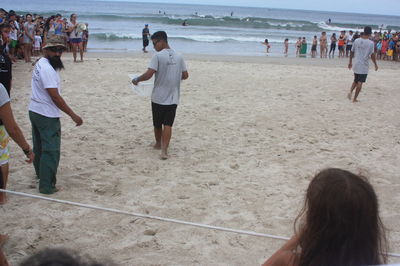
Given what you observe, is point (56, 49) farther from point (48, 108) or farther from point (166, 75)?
point (166, 75)

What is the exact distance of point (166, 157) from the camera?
542 cm

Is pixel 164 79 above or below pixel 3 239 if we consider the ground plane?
above

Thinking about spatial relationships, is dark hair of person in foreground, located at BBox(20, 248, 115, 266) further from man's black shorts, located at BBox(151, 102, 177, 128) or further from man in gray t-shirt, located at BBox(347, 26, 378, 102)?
man in gray t-shirt, located at BBox(347, 26, 378, 102)

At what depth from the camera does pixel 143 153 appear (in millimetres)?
5617

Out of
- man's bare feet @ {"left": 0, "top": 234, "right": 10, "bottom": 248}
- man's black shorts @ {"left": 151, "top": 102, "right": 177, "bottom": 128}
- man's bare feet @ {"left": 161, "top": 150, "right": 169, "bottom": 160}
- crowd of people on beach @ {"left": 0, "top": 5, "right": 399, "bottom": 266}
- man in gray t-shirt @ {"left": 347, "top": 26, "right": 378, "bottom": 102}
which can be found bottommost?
man's bare feet @ {"left": 0, "top": 234, "right": 10, "bottom": 248}

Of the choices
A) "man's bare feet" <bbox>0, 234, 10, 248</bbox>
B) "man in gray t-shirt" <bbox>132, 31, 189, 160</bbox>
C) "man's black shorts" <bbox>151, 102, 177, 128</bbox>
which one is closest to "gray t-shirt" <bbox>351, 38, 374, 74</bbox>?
"man in gray t-shirt" <bbox>132, 31, 189, 160</bbox>

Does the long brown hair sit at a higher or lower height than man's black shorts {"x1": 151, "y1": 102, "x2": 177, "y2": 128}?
higher

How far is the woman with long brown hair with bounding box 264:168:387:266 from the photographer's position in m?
1.50

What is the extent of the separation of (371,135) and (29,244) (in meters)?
5.58

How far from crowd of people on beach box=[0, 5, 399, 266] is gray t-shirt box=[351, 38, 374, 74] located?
0.19 ft

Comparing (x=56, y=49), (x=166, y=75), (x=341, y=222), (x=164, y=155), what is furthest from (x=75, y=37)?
(x=341, y=222)

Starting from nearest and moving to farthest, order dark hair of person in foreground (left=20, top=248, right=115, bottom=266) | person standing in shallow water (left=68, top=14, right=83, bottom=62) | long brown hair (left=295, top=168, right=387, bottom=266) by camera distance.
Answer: dark hair of person in foreground (left=20, top=248, right=115, bottom=266), long brown hair (left=295, top=168, right=387, bottom=266), person standing in shallow water (left=68, top=14, right=83, bottom=62)

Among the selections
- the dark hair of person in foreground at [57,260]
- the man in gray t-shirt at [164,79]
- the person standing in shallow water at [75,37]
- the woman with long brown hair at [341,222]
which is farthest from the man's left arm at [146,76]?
the person standing in shallow water at [75,37]

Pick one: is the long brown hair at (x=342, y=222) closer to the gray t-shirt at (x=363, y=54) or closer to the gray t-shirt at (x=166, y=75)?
the gray t-shirt at (x=166, y=75)
